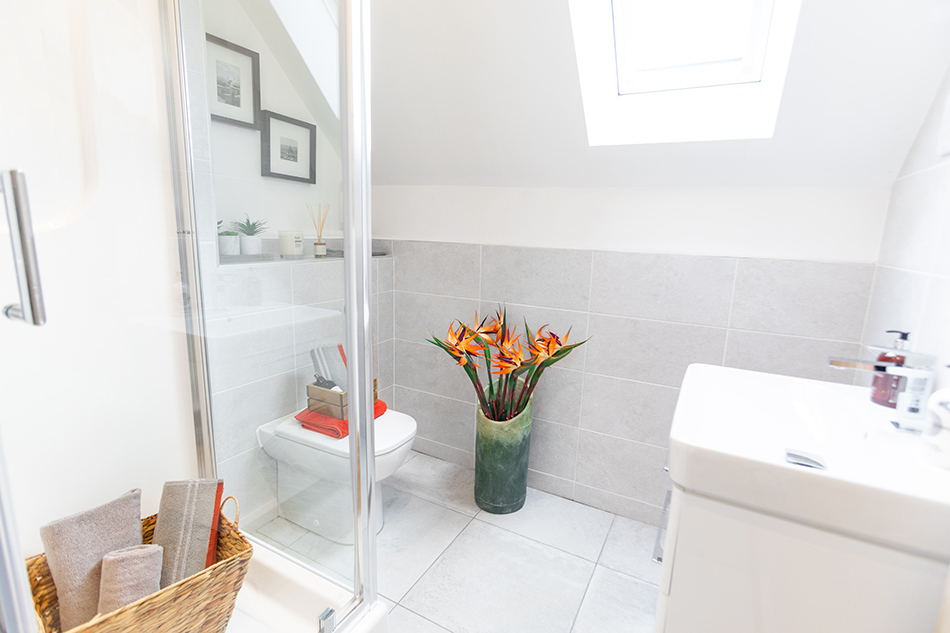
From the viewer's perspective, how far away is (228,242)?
4.12 ft

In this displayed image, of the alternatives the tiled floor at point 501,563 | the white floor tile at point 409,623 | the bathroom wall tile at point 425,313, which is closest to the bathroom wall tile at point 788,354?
the tiled floor at point 501,563

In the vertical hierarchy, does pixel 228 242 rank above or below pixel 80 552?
above

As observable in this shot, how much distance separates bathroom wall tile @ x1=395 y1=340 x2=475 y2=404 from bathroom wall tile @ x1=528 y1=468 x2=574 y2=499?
45 centimetres

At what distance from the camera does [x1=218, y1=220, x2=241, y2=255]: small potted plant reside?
1250mm

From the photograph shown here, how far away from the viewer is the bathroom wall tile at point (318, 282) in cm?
114

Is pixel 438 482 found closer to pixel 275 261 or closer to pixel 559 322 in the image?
pixel 559 322

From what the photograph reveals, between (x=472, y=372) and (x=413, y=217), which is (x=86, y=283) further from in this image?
(x=413, y=217)

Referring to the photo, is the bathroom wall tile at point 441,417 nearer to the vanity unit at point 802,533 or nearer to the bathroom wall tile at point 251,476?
the bathroom wall tile at point 251,476

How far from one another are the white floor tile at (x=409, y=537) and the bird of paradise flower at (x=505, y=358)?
0.48m

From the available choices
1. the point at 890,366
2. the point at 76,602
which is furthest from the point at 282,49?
the point at 890,366

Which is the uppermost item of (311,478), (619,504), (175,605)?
(311,478)

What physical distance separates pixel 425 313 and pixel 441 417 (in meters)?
0.53

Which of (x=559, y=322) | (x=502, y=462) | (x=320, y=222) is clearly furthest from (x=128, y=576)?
(x=559, y=322)

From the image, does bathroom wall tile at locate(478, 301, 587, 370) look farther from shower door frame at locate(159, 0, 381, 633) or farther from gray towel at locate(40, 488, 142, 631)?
gray towel at locate(40, 488, 142, 631)
